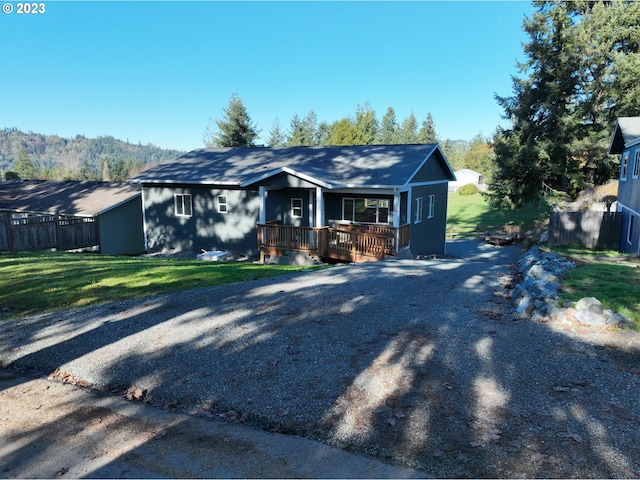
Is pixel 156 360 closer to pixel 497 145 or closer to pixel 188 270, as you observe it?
pixel 188 270

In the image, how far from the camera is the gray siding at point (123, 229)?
2345 centimetres

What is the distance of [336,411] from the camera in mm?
5051

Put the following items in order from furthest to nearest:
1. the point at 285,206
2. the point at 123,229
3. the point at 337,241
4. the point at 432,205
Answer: the point at 123,229, the point at 432,205, the point at 285,206, the point at 337,241

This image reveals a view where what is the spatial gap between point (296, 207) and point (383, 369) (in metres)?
14.6

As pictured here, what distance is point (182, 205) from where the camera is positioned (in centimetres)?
2181

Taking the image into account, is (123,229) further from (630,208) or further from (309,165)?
(630,208)

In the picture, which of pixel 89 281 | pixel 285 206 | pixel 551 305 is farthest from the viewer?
pixel 285 206

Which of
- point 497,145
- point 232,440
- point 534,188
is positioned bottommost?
point 232,440

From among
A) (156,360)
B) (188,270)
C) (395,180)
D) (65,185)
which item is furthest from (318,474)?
(65,185)

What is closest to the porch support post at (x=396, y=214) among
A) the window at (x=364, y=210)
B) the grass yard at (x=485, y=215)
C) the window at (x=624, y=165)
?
the window at (x=364, y=210)

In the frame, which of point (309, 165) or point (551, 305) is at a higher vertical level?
point (309, 165)

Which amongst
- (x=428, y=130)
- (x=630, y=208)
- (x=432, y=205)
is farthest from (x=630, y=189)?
(x=428, y=130)

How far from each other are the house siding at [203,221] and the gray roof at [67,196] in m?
2.92

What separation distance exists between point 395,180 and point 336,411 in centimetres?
1329
